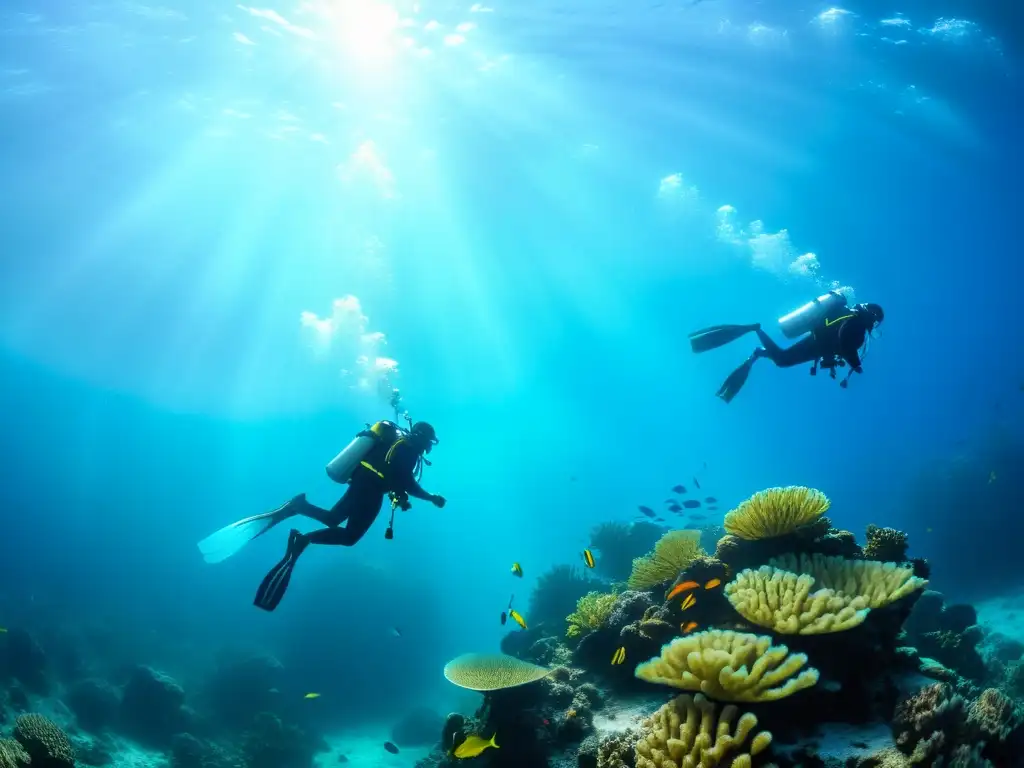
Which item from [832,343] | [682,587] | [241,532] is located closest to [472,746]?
[682,587]

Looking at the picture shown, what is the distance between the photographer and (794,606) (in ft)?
12.7

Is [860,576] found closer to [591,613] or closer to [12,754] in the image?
[591,613]

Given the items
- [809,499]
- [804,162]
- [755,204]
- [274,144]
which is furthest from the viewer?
[755,204]

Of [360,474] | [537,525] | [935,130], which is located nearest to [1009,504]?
[935,130]

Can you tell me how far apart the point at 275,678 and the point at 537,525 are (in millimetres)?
106262

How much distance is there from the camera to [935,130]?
30.7 m

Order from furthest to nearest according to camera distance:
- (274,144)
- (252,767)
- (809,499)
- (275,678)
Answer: (274,144)
(275,678)
(252,767)
(809,499)

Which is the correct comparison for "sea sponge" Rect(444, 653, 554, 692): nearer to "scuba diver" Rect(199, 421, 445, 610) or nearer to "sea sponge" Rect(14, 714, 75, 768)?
"scuba diver" Rect(199, 421, 445, 610)

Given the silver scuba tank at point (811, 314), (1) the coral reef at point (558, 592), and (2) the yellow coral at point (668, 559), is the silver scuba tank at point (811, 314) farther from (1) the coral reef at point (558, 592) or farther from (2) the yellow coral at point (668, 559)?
(1) the coral reef at point (558, 592)

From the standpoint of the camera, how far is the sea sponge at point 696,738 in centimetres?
298

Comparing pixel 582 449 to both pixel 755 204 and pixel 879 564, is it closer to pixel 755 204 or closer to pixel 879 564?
pixel 755 204

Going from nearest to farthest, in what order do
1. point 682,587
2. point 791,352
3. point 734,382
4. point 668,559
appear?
point 682,587
point 668,559
point 791,352
point 734,382

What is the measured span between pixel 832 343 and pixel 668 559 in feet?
14.9

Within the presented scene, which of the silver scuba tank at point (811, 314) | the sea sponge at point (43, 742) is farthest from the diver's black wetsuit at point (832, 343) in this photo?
the sea sponge at point (43, 742)
